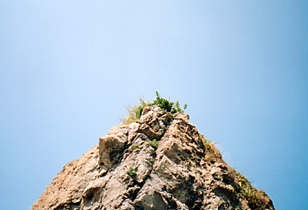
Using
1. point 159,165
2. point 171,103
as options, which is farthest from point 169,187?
point 171,103

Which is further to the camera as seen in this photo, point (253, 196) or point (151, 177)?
point (253, 196)

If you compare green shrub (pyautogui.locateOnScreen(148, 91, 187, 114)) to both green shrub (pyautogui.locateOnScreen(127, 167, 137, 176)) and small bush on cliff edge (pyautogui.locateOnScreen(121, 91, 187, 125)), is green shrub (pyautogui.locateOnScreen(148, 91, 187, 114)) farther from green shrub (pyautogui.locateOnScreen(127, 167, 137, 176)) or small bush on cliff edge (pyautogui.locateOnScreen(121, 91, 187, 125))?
green shrub (pyautogui.locateOnScreen(127, 167, 137, 176))

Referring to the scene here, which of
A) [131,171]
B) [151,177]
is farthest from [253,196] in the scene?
[131,171]

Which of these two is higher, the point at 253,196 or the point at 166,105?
the point at 166,105

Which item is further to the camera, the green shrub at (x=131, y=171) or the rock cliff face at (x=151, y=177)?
the green shrub at (x=131, y=171)

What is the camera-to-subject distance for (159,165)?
28.8ft

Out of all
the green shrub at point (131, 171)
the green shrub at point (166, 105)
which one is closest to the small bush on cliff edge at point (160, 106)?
the green shrub at point (166, 105)

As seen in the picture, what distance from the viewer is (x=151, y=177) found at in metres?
8.39

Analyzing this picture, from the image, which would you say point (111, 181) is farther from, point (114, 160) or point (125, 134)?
point (125, 134)

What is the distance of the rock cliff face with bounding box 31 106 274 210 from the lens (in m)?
7.96

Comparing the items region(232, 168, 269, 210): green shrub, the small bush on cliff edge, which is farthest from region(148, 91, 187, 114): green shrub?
region(232, 168, 269, 210): green shrub

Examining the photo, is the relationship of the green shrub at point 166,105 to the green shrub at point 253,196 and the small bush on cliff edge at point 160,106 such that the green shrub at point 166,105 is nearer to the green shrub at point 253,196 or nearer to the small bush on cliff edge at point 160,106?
the small bush on cliff edge at point 160,106

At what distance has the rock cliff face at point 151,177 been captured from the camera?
7.96 metres

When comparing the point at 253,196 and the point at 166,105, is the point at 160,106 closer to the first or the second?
the point at 166,105
